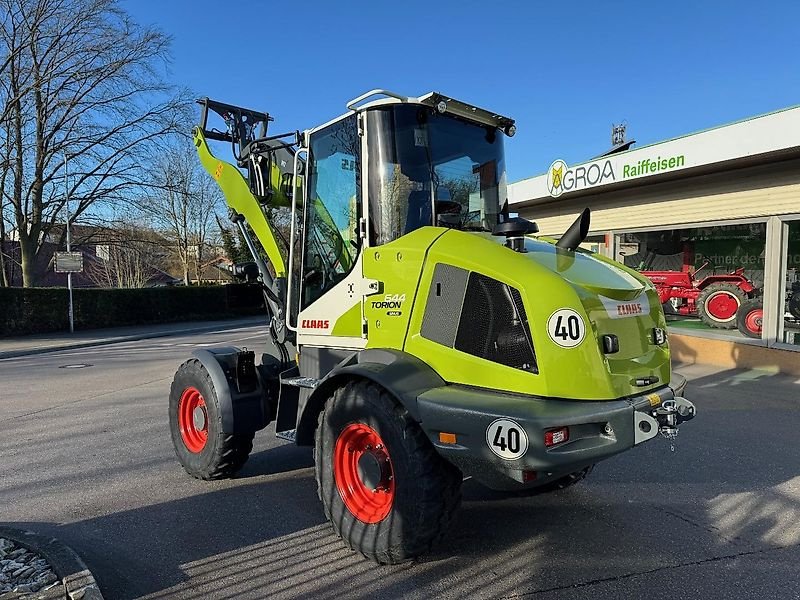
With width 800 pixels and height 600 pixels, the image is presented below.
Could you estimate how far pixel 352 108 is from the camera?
12.7ft

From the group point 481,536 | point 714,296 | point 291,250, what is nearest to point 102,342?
point 291,250

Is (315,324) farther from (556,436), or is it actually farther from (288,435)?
(556,436)

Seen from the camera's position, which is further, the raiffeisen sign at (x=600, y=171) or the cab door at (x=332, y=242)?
the raiffeisen sign at (x=600, y=171)

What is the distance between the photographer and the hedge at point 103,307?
19.3 m

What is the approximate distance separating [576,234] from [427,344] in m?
1.30

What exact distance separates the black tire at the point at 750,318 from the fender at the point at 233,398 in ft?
30.4

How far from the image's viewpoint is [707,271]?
11812 millimetres

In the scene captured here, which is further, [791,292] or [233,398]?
[791,292]

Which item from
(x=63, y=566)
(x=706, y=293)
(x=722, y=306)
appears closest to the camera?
(x=63, y=566)

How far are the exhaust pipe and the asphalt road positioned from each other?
191 centimetres

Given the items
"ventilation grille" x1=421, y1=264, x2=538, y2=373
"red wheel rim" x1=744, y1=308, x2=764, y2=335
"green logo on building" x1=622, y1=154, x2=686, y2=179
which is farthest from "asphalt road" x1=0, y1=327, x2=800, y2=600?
"green logo on building" x1=622, y1=154, x2=686, y2=179

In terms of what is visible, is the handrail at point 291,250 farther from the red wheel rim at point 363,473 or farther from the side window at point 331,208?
the red wheel rim at point 363,473

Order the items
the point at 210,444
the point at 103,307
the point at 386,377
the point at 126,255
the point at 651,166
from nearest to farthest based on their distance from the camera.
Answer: the point at 386,377 < the point at 210,444 < the point at 651,166 < the point at 103,307 < the point at 126,255

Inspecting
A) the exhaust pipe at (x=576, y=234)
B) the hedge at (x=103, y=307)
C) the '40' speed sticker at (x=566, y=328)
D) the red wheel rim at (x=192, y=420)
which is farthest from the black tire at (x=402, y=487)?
the hedge at (x=103, y=307)
